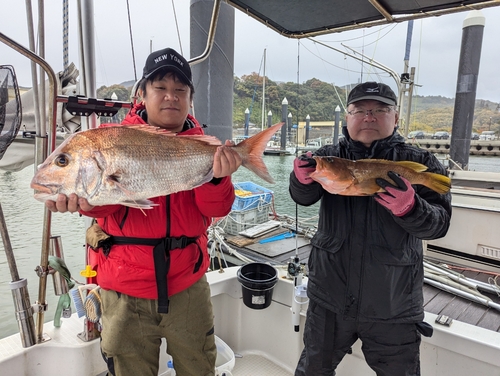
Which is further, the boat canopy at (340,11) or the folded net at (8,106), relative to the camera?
the boat canopy at (340,11)

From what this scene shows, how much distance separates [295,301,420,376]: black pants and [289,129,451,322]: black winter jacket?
0.25ft

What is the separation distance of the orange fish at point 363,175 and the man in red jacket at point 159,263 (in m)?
0.54

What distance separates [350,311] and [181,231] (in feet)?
4.05

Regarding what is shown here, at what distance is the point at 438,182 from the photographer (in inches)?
71.4

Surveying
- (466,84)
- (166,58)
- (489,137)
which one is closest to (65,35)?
(166,58)

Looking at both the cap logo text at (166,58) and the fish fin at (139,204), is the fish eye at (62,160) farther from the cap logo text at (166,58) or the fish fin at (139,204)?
the cap logo text at (166,58)

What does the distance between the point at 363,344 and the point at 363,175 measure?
118 centimetres

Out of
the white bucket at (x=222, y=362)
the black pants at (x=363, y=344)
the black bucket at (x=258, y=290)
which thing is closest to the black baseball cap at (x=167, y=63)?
the black pants at (x=363, y=344)

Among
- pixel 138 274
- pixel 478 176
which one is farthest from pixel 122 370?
pixel 478 176

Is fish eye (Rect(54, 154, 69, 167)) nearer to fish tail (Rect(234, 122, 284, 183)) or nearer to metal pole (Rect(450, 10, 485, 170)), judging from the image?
fish tail (Rect(234, 122, 284, 183))

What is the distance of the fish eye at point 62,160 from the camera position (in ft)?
4.74

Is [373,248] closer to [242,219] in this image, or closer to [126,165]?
[126,165]

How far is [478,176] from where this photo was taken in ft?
21.9

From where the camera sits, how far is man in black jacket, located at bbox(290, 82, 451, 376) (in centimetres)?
194
